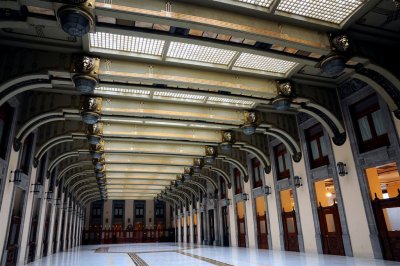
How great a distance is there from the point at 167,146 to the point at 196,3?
10.6 m

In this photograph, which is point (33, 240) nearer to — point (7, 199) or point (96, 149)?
point (96, 149)

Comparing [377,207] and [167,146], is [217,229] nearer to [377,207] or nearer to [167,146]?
[167,146]

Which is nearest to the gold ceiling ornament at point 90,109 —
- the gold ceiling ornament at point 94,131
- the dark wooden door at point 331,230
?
the gold ceiling ornament at point 94,131

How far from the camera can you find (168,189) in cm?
2636

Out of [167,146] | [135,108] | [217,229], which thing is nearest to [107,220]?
[217,229]

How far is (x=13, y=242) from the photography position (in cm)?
977

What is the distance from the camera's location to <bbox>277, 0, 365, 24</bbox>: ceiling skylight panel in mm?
6184

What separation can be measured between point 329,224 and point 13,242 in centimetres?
1104

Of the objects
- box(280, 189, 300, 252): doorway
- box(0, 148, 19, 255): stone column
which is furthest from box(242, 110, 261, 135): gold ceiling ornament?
→ box(0, 148, 19, 255): stone column

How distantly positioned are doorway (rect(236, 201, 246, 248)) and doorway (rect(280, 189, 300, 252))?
4411mm

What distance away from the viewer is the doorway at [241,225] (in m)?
17.7

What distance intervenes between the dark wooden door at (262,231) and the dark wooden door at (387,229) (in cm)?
695

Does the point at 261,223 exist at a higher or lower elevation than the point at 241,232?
higher

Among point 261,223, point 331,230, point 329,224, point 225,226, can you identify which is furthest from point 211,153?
point 225,226
